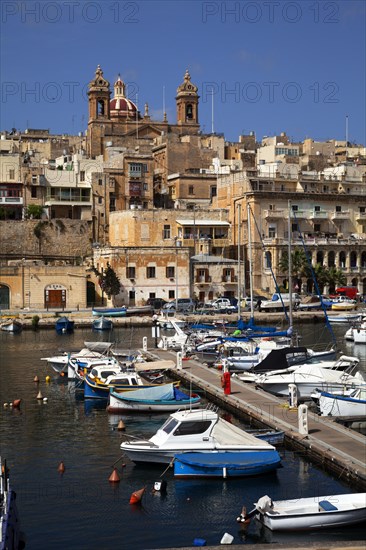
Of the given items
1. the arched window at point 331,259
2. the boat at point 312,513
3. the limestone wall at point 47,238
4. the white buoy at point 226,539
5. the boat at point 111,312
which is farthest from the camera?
the limestone wall at point 47,238

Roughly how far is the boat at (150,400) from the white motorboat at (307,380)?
11.7 ft

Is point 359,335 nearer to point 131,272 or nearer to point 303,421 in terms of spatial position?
point 131,272

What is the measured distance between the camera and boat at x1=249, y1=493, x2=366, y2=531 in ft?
64.1

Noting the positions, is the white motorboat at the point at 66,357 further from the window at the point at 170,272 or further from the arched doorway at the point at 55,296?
the window at the point at 170,272

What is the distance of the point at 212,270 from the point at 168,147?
2140 centimetres

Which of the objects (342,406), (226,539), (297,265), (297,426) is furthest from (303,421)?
(297,265)

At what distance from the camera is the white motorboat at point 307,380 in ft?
107

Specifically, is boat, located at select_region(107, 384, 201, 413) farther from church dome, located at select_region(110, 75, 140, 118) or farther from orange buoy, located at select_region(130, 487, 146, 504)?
church dome, located at select_region(110, 75, 140, 118)

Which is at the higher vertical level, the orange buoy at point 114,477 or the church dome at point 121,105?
the church dome at point 121,105

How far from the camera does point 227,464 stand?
78.1ft

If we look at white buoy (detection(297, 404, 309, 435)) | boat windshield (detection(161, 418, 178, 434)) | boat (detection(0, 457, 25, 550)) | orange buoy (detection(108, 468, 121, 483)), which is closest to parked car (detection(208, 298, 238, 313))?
white buoy (detection(297, 404, 309, 435))

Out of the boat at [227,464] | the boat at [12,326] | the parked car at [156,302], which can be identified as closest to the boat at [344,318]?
the parked car at [156,302]

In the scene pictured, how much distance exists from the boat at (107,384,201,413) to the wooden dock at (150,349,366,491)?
177 centimetres

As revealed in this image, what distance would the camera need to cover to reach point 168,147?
300 ft
